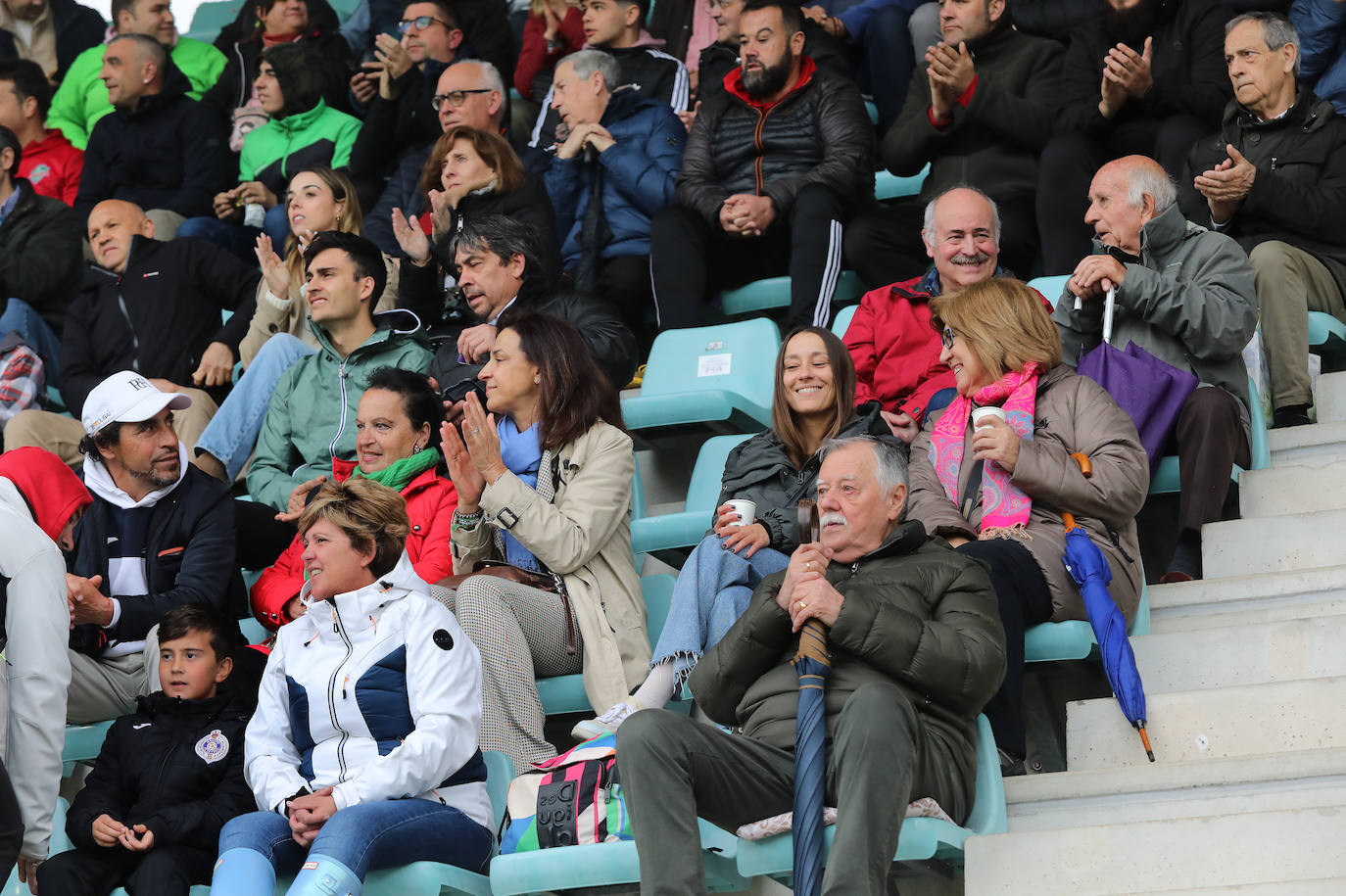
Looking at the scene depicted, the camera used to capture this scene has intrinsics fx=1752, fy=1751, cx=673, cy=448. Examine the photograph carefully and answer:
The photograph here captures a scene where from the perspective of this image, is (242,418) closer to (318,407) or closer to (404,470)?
(318,407)

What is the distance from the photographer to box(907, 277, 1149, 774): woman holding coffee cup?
11.2ft

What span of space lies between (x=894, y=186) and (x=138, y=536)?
9.62 ft

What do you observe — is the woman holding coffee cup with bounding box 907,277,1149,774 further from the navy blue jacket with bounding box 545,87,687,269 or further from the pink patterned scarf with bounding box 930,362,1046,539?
the navy blue jacket with bounding box 545,87,687,269

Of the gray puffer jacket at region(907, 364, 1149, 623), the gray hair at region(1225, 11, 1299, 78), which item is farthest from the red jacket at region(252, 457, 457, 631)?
the gray hair at region(1225, 11, 1299, 78)

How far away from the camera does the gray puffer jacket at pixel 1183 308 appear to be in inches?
158

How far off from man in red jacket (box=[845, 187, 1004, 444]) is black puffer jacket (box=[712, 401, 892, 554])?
47 cm

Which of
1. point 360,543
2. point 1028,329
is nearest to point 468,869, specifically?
point 360,543

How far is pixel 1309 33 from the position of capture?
5.37m

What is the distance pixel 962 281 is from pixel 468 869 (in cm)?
199

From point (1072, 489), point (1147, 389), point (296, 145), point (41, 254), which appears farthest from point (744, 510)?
point (296, 145)

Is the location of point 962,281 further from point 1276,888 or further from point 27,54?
point 27,54

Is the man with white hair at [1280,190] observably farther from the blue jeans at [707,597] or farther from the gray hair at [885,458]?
the blue jeans at [707,597]

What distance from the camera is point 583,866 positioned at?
119 inches

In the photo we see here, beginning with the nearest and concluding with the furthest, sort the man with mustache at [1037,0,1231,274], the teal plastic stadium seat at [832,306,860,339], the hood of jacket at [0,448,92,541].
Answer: the hood of jacket at [0,448,92,541], the teal plastic stadium seat at [832,306,860,339], the man with mustache at [1037,0,1231,274]
